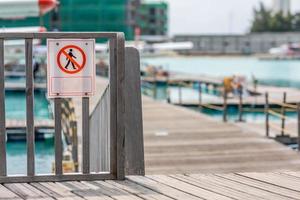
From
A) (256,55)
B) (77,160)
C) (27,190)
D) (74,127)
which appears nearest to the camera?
(27,190)

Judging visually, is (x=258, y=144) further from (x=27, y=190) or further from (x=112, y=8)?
(x=112, y=8)

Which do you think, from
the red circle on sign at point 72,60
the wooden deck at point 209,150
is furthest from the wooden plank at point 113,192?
the wooden deck at point 209,150

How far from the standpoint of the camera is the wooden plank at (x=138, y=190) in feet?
15.7

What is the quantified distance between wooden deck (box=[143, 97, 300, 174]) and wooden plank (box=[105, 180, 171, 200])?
5.32m

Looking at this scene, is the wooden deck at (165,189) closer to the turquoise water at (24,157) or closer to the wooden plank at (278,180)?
the wooden plank at (278,180)

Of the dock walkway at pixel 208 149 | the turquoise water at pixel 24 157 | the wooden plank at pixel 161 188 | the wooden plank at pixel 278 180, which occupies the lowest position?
the turquoise water at pixel 24 157

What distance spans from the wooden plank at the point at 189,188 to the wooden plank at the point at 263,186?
38cm

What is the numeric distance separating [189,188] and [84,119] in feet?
2.86

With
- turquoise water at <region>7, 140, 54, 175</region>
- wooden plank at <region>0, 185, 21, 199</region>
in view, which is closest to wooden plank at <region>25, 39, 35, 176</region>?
wooden plank at <region>0, 185, 21, 199</region>

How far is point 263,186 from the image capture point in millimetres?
5176

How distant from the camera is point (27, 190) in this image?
4910 mm

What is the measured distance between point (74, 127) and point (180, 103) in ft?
58.2


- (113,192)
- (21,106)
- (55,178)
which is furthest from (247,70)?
(113,192)

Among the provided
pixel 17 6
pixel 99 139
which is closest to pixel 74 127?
pixel 99 139
